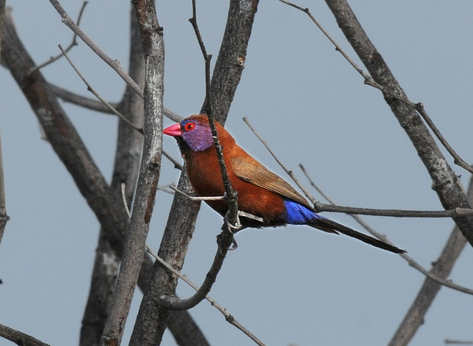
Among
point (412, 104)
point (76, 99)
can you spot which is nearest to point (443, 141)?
point (412, 104)

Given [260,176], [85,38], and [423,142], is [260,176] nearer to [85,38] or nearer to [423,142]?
[423,142]

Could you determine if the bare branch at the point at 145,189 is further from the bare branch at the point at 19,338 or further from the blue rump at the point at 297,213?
the blue rump at the point at 297,213

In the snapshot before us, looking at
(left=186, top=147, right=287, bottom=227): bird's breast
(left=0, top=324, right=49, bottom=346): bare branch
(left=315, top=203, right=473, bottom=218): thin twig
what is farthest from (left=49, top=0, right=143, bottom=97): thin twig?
(left=315, top=203, right=473, bottom=218): thin twig

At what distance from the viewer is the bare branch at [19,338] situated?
14.3 feet

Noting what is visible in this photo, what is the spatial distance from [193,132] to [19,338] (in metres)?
1.34

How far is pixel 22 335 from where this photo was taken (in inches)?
172

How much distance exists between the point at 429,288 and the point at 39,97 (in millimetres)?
3312

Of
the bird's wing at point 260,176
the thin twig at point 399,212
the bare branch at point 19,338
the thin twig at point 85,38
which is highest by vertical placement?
the thin twig at point 85,38

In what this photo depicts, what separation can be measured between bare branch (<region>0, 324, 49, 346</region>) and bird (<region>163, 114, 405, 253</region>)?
1088 millimetres

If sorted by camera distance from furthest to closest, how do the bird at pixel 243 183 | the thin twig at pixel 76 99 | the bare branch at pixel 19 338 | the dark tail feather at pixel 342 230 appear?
the thin twig at pixel 76 99 < the dark tail feather at pixel 342 230 < the bird at pixel 243 183 < the bare branch at pixel 19 338

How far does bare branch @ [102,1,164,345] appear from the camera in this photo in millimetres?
3859

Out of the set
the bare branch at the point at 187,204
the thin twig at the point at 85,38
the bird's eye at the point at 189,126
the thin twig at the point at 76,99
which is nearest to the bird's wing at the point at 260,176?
the bird's eye at the point at 189,126

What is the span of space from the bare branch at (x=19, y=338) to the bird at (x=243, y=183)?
1.09 metres

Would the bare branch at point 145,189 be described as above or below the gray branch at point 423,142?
below
